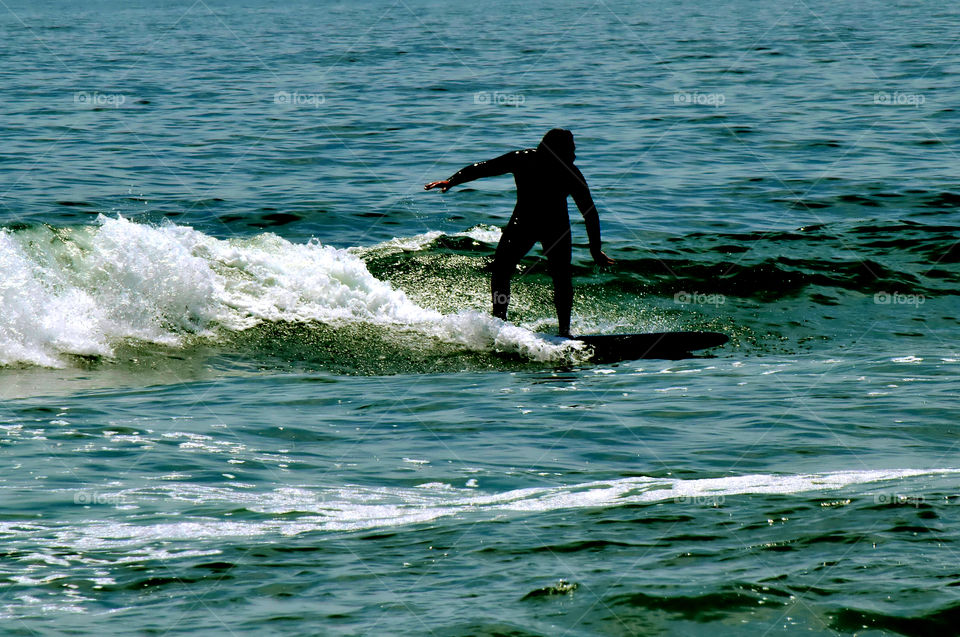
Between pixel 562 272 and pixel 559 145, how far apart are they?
1.28 m

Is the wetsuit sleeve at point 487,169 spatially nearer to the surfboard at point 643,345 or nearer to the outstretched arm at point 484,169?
the outstretched arm at point 484,169

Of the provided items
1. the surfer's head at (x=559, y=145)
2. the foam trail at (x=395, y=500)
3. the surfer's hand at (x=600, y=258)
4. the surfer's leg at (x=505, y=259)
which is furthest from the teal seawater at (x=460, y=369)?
the surfer's head at (x=559, y=145)

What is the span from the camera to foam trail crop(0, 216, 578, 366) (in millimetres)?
10922

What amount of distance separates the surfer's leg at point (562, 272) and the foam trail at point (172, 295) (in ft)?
1.16

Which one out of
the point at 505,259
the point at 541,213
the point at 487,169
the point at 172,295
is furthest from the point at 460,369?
the point at 172,295

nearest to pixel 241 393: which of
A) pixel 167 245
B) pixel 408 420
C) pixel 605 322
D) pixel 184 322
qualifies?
pixel 408 420

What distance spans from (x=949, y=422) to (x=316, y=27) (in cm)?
4445

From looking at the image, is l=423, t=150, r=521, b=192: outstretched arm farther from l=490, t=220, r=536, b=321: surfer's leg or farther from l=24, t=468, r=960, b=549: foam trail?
l=24, t=468, r=960, b=549: foam trail

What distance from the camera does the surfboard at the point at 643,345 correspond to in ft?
35.9

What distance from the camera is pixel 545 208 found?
11070mm

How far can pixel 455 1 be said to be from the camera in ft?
256

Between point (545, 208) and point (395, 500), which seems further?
point (545, 208)

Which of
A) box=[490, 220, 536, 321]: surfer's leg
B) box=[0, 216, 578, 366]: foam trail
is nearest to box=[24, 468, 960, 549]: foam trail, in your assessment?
box=[0, 216, 578, 366]: foam trail

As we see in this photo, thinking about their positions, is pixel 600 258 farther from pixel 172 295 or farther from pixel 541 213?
pixel 172 295
